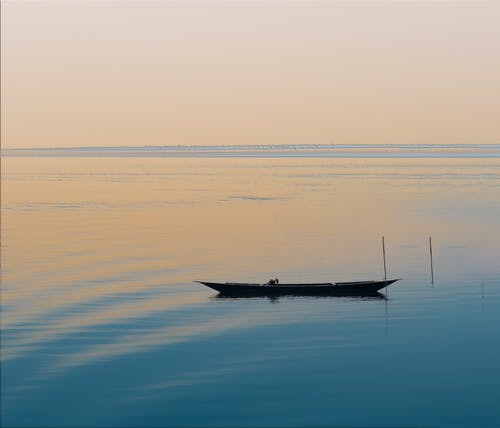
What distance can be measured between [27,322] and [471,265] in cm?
4263

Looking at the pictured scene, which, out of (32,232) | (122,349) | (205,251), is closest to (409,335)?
(122,349)

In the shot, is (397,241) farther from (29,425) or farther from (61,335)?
(29,425)

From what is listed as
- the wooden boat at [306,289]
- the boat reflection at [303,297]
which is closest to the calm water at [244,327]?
the boat reflection at [303,297]

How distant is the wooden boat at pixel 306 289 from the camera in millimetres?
59000

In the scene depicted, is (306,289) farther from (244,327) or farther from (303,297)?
(244,327)

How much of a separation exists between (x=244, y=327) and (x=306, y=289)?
1051cm

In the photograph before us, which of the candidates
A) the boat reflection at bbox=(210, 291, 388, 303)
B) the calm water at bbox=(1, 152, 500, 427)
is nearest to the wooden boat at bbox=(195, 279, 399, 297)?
the boat reflection at bbox=(210, 291, 388, 303)

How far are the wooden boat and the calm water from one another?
124cm

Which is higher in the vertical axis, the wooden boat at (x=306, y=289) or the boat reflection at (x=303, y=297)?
the wooden boat at (x=306, y=289)

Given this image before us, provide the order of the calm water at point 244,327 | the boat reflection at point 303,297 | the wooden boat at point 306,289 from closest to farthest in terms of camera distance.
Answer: the calm water at point 244,327 → the boat reflection at point 303,297 → the wooden boat at point 306,289

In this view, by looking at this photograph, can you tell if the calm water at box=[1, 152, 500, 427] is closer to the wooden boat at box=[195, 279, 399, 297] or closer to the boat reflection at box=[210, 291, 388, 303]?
the boat reflection at box=[210, 291, 388, 303]

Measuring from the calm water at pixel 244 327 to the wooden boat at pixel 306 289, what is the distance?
1.24 m

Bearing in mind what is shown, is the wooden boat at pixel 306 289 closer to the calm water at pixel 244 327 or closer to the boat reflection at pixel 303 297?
the boat reflection at pixel 303 297

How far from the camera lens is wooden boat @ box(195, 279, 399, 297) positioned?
59.0 meters
